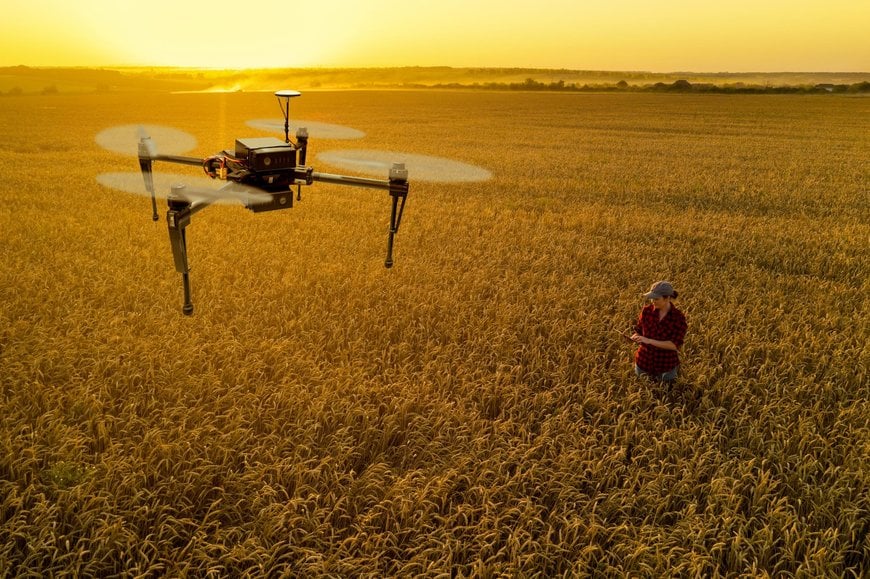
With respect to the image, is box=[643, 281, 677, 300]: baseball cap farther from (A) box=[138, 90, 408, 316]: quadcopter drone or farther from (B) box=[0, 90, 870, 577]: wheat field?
(A) box=[138, 90, 408, 316]: quadcopter drone

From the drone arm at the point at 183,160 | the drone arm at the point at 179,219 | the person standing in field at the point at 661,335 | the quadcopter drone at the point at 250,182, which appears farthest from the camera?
the drone arm at the point at 183,160

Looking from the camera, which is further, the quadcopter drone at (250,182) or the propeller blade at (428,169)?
the propeller blade at (428,169)

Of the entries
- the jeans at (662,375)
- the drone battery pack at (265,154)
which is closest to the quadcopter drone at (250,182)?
the drone battery pack at (265,154)

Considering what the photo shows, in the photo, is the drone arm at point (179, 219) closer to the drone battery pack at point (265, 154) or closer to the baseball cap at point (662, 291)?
the drone battery pack at point (265, 154)

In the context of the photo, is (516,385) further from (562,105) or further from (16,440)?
(562,105)

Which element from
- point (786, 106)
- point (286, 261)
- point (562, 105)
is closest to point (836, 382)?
point (286, 261)

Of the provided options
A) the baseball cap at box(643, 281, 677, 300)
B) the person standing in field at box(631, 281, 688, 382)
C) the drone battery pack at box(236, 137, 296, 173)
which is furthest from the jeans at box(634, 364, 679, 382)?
the drone battery pack at box(236, 137, 296, 173)

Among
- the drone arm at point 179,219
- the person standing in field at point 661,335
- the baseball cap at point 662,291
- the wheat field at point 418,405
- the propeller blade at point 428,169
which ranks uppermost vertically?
the propeller blade at point 428,169

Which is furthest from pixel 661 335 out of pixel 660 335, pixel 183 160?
pixel 183 160

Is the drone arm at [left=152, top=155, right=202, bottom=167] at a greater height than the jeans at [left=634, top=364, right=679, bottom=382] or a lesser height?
greater
